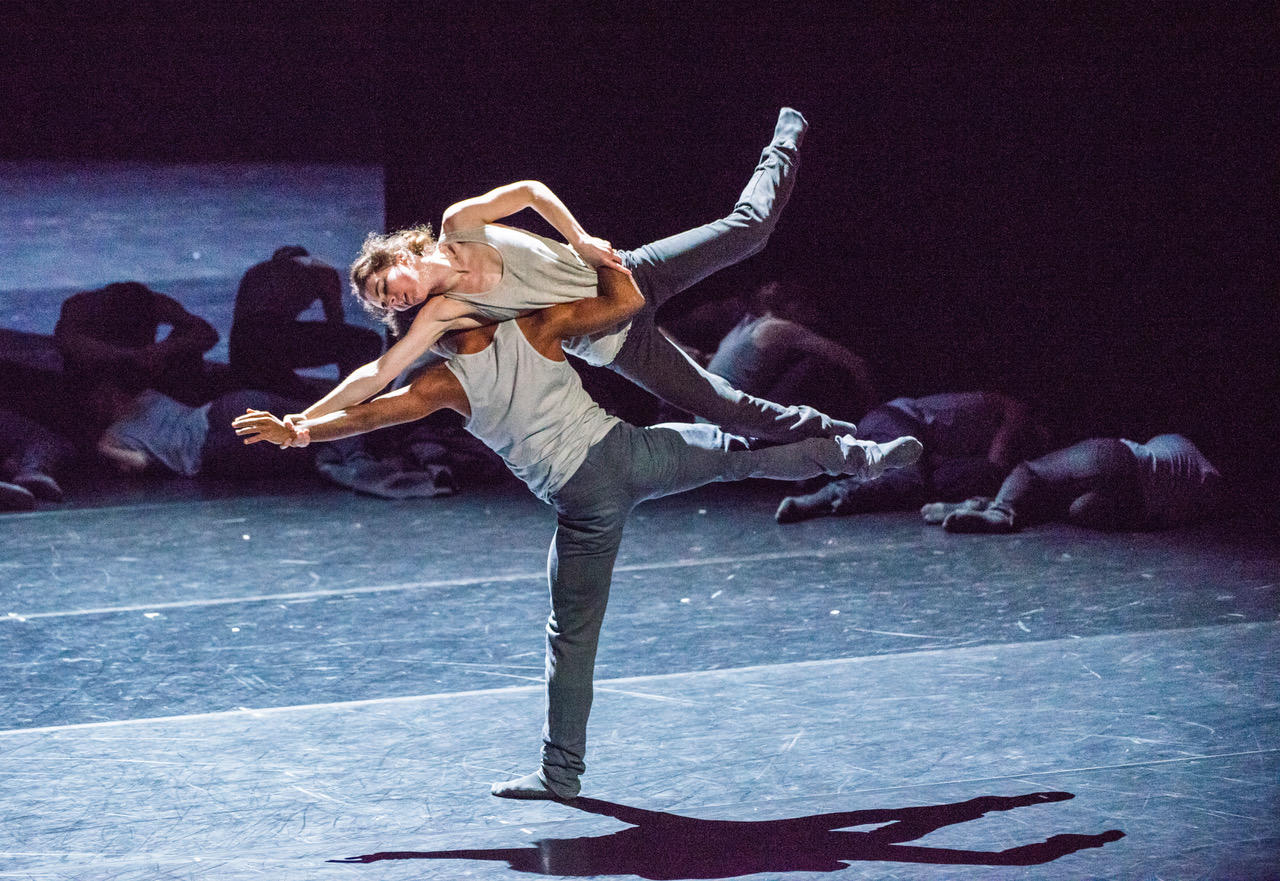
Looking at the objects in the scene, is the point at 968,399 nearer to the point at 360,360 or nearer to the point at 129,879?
the point at 360,360

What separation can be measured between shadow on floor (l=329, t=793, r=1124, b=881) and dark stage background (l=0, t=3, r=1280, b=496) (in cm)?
422

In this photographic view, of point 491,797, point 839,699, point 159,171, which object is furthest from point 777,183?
point 159,171

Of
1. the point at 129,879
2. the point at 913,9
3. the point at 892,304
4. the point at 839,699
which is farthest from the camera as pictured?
the point at 892,304

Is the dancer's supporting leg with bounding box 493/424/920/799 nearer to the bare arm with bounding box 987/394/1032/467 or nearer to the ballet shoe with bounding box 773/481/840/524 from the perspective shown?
the ballet shoe with bounding box 773/481/840/524

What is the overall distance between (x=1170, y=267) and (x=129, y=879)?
19.3ft

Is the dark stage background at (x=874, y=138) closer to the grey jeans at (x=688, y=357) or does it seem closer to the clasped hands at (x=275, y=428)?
the grey jeans at (x=688, y=357)

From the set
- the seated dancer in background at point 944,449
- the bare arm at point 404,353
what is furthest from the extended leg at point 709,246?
the seated dancer in background at point 944,449

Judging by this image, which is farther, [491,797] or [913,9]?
[913,9]

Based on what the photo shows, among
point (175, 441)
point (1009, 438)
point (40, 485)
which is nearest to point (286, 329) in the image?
point (175, 441)

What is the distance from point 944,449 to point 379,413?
157 inches

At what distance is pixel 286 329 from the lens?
24.1 ft

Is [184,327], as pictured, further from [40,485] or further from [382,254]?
[382,254]

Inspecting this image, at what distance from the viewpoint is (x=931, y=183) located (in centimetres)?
717

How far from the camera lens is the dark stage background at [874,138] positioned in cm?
682
